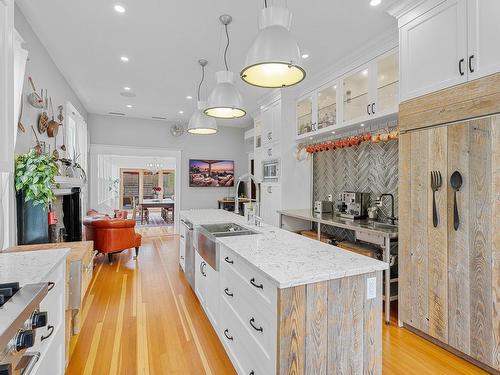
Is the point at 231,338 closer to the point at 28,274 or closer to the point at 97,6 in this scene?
the point at 28,274

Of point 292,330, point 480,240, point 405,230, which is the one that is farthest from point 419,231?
point 292,330

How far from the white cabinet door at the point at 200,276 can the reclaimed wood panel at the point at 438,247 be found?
76.8 inches

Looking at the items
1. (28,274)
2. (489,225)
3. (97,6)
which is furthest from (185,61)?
(489,225)

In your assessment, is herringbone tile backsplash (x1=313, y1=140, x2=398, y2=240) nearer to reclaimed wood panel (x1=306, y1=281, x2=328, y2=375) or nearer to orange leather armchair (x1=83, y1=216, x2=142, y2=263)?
reclaimed wood panel (x1=306, y1=281, x2=328, y2=375)

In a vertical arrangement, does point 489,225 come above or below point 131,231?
above

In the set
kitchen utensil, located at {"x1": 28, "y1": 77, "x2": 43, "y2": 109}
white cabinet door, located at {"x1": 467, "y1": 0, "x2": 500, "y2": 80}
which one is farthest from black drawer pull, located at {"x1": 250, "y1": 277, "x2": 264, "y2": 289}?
kitchen utensil, located at {"x1": 28, "y1": 77, "x2": 43, "y2": 109}

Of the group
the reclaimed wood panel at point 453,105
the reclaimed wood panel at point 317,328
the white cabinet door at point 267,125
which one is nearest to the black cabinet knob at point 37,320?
the reclaimed wood panel at point 317,328

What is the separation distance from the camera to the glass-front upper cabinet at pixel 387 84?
2725 mm

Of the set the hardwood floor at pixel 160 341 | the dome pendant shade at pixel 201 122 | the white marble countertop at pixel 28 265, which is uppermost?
the dome pendant shade at pixel 201 122

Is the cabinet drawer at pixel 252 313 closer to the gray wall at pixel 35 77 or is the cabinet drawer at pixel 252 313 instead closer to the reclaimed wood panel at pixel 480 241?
the reclaimed wood panel at pixel 480 241

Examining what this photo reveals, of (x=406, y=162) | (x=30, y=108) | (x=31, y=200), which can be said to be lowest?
(x=31, y=200)

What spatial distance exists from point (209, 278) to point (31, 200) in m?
1.63

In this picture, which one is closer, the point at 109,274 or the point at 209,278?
the point at 209,278

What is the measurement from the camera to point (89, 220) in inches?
168
